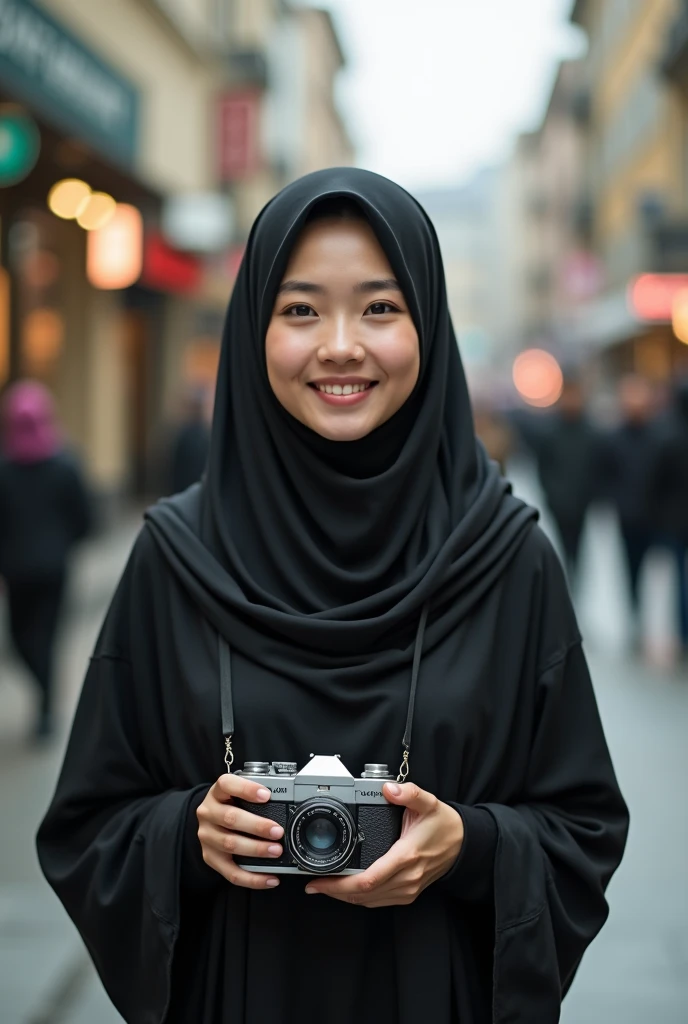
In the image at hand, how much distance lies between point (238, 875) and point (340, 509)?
548mm

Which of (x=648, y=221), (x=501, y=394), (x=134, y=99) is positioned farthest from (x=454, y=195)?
(x=134, y=99)

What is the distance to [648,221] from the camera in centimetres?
2105

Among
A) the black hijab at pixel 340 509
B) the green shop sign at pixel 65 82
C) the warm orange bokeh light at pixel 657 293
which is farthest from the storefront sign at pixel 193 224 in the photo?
the black hijab at pixel 340 509

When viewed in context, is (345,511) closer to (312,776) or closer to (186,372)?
(312,776)

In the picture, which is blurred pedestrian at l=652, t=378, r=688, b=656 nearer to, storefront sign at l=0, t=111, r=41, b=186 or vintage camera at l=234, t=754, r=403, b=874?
storefront sign at l=0, t=111, r=41, b=186

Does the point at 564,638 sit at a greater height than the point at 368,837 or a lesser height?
greater

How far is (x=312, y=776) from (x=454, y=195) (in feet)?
513

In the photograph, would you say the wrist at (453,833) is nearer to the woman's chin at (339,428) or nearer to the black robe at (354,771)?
the black robe at (354,771)

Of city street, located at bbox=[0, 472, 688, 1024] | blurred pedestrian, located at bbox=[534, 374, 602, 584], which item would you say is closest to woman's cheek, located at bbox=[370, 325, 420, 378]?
city street, located at bbox=[0, 472, 688, 1024]

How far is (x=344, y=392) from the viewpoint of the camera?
1.78m

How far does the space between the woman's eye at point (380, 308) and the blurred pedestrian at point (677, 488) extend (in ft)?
24.1

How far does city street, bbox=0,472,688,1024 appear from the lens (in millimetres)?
3795

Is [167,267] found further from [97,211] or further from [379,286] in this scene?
[379,286]

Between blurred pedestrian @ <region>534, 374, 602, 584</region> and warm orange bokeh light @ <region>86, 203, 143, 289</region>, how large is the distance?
5.22 m
